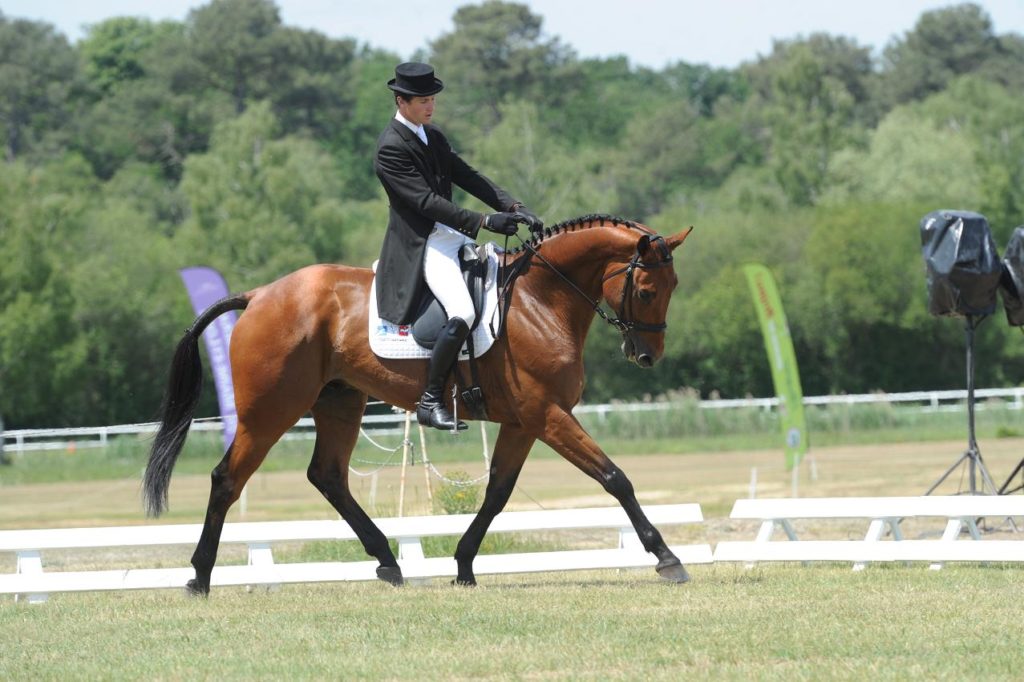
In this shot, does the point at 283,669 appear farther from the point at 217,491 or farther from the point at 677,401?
the point at 677,401

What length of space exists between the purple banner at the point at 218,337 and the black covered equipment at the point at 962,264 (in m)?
7.96

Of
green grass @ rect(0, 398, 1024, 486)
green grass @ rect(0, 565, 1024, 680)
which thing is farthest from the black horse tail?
green grass @ rect(0, 398, 1024, 486)

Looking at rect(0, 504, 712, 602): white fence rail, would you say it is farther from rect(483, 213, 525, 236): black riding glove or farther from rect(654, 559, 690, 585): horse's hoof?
rect(483, 213, 525, 236): black riding glove

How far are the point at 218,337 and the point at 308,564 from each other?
884cm

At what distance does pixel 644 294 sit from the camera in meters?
8.80

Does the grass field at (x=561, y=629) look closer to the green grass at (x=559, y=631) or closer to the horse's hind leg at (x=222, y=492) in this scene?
the green grass at (x=559, y=631)

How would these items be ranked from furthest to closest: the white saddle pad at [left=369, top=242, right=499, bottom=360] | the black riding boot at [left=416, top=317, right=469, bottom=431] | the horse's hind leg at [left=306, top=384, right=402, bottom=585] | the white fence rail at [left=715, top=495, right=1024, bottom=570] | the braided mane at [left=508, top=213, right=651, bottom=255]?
the horse's hind leg at [left=306, top=384, right=402, bottom=585] < the white fence rail at [left=715, top=495, right=1024, bottom=570] < the braided mane at [left=508, top=213, right=651, bottom=255] < the white saddle pad at [left=369, top=242, right=499, bottom=360] < the black riding boot at [left=416, top=317, right=469, bottom=431]

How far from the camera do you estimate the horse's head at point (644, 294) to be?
880 centimetres

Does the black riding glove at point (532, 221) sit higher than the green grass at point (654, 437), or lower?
higher

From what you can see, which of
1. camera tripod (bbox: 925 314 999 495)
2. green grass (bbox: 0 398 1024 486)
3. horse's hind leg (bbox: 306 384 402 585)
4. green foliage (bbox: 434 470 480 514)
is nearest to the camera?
horse's hind leg (bbox: 306 384 402 585)

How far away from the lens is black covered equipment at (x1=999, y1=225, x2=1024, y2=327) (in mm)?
12906

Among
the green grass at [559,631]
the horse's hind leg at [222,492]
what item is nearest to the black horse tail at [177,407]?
the horse's hind leg at [222,492]

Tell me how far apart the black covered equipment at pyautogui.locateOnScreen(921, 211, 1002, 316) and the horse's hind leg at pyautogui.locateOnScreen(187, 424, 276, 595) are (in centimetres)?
656

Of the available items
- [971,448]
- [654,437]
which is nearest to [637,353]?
[971,448]
